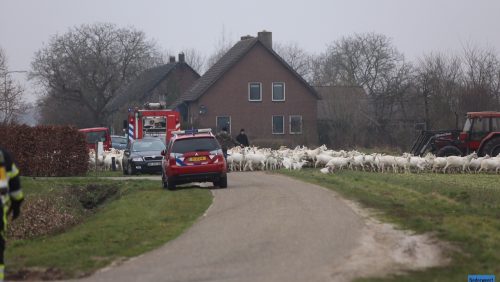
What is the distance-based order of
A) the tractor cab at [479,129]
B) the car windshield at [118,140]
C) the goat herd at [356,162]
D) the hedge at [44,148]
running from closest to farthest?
the goat herd at [356,162] < the hedge at [44,148] < the tractor cab at [479,129] < the car windshield at [118,140]

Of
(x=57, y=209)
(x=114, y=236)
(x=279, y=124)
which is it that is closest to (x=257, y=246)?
(x=114, y=236)

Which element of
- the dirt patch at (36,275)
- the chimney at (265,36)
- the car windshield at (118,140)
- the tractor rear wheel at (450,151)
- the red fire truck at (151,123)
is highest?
the chimney at (265,36)

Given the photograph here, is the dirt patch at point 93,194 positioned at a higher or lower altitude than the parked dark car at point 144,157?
lower

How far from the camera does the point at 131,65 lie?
8406 cm

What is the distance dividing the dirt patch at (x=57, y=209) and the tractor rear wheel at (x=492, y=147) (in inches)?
678

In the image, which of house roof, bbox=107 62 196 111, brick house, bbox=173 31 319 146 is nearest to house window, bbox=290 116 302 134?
brick house, bbox=173 31 319 146

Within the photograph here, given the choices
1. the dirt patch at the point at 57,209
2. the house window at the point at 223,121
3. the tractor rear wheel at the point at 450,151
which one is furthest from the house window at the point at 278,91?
the dirt patch at the point at 57,209

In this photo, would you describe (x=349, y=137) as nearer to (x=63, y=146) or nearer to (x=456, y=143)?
(x=456, y=143)

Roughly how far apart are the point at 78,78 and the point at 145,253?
2747 inches

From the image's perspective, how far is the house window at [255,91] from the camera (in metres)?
68.2

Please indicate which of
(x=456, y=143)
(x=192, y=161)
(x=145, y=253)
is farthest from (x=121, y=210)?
(x=456, y=143)

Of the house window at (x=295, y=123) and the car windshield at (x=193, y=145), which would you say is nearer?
the car windshield at (x=193, y=145)

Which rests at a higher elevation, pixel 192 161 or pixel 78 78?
pixel 78 78

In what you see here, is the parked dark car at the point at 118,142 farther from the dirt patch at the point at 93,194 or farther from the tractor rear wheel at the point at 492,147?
the dirt patch at the point at 93,194
